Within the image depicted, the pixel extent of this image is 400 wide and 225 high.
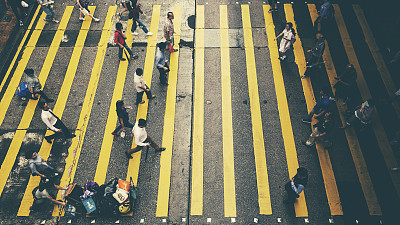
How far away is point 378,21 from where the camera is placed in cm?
1261

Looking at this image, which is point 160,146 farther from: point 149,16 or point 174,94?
point 149,16

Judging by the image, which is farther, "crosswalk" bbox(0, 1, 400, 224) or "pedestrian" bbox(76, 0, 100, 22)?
"pedestrian" bbox(76, 0, 100, 22)

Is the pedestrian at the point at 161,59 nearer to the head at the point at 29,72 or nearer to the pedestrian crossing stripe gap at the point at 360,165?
the head at the point at 29,72

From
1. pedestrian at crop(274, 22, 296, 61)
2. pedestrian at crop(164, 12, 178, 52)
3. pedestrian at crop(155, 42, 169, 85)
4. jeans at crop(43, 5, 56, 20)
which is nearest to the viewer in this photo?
pedestrian at crop(155, 42, 169, 85)

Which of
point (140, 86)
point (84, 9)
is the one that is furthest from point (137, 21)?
point (140, 86)

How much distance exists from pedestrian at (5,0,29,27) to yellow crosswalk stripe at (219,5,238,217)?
9.57 meters

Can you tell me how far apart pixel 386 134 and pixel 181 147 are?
7520mm

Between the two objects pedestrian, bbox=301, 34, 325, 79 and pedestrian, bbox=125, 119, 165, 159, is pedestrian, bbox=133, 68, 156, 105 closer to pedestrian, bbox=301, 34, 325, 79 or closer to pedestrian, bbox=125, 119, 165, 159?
pedestrian, bbox=125, 119, 165, 159

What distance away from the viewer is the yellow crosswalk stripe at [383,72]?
9.32 m

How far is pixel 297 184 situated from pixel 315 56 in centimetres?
542

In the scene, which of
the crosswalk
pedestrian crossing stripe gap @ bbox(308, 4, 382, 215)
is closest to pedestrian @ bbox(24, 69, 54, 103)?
the crosswalk

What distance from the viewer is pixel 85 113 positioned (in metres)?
10.6

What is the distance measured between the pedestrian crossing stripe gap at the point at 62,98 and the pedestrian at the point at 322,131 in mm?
9237

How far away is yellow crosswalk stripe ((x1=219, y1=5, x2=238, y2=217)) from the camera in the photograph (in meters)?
8.79
